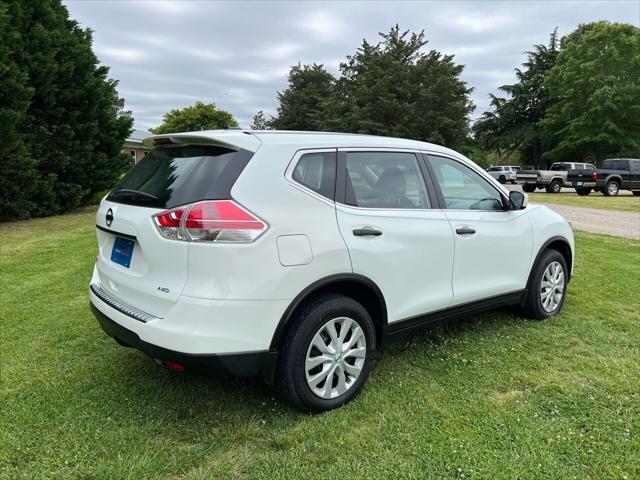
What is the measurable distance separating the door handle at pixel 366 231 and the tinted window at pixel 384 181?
17 cm

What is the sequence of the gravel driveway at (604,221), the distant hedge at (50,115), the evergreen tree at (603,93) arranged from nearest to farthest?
1. the distant hedge at (50,115)
2. the gravel driveway at (604,221)
3. the evergreen tree at (603,93)

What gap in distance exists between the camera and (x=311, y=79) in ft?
147

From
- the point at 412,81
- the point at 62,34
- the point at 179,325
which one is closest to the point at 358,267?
the point at 179,325

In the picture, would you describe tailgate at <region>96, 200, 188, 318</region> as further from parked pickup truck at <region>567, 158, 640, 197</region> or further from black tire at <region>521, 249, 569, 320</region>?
parked pickup truck at <region>567, 158, 640, 197</region>

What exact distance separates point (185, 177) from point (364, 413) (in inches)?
69.7

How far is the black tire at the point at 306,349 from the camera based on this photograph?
8.72 feet

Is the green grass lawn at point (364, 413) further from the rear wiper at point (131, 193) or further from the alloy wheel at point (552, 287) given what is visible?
the rear wiper at point (131, 193)

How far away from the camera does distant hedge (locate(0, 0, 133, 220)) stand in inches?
409

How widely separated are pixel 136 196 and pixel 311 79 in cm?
4462

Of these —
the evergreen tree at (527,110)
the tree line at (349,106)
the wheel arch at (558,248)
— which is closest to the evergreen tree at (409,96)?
the tree line at (349,106)

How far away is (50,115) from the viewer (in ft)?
40.0

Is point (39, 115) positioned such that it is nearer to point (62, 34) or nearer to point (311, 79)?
point (62, 34)

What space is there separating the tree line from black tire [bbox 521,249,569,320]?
417 inches

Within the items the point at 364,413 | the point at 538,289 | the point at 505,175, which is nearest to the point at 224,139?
the point at 364,413
